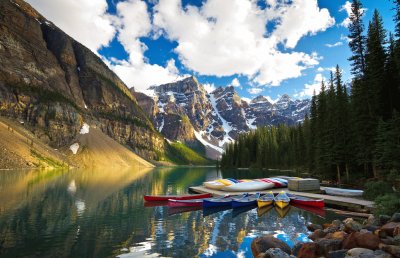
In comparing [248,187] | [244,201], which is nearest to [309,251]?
[244,201]

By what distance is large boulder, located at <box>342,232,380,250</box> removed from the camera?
45.3ft

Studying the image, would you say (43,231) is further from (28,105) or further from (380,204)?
(28,105)

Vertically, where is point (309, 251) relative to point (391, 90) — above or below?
below

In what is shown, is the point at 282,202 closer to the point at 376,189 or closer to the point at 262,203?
the point at 262,203

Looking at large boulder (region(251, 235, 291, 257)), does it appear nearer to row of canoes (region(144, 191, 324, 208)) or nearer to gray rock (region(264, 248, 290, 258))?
gray rock (region(264, 248, 290, 258))

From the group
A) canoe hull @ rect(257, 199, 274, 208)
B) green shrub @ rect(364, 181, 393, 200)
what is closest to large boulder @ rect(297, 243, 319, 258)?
canoe hull @ rect(257, 199, 274, 208)

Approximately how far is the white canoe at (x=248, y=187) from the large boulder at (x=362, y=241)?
93.1 feet

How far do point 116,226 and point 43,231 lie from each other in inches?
206

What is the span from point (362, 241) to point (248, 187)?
29.5 meters

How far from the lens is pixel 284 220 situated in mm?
26672

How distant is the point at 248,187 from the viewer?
43.4 m

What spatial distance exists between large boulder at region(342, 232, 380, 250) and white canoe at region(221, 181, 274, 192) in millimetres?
28363

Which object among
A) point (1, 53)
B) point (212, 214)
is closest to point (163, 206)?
point (212, 214)

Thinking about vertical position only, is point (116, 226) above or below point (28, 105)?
below
